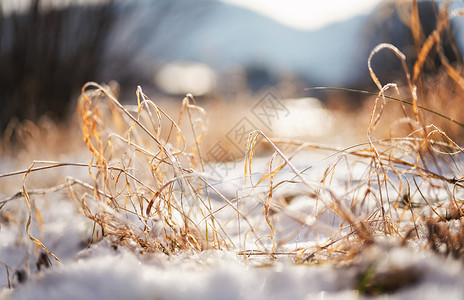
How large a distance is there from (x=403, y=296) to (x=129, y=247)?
45 cm

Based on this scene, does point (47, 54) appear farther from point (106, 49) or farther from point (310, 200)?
point (310, 200)

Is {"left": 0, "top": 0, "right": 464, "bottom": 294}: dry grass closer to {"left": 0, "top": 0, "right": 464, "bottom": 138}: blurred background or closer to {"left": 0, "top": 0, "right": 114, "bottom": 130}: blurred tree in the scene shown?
{"left": 0, "top": 0, "right": 464, "bottom": 138}: blurred background

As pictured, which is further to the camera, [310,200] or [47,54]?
[47,54]

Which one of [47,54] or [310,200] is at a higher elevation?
[47,54]

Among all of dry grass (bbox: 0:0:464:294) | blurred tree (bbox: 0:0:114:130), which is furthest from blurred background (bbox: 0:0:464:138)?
dry grass (bbox: 0:0:464:294)

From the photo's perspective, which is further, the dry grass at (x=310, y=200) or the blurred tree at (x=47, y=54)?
the blurred tree at (x=47, y=54)

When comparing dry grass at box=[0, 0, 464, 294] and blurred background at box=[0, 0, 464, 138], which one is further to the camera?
blurred background at box=[0, 0, 464, 138]

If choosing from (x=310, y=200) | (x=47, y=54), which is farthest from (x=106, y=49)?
(x=310, y=200)

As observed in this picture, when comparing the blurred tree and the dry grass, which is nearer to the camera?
the dry grass

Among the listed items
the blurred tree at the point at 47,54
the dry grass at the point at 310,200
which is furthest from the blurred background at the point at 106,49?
the dry grass at the point at 310,200

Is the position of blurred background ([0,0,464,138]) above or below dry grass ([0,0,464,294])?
above

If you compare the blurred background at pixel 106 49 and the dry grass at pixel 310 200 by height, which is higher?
the blurred background at pixel 106 49

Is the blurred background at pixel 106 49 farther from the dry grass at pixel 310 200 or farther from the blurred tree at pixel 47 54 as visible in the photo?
the dry grass at pixel 310 200

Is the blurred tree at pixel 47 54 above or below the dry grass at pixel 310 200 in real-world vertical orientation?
above
